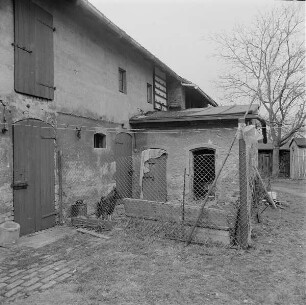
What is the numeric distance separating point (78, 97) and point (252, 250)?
6.31m

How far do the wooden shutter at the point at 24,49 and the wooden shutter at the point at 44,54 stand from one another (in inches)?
6.4

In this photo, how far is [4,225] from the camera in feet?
21.7

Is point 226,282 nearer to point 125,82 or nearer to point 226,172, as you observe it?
point 226,172

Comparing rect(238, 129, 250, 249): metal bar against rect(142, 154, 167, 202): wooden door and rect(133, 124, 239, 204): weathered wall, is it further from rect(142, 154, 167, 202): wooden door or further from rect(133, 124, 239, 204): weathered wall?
rect(142, 154, 167, 202): wooden door

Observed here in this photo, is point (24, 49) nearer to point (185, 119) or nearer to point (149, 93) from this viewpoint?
point (185, 119)

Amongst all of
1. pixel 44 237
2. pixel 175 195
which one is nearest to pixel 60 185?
pixel 44 237

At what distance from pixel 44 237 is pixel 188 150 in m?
6.32

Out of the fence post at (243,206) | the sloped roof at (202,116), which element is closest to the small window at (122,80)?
the sloped roof at (202,116)

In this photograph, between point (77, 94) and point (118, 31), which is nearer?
point (77, 94)

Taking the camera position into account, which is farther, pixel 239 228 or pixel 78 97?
pixel 78 97

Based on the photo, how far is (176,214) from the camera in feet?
23.1

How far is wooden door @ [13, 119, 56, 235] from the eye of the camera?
7141 millimetres

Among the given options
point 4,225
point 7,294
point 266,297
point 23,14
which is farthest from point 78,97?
point 266,297

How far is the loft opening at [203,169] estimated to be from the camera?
1219 cm
